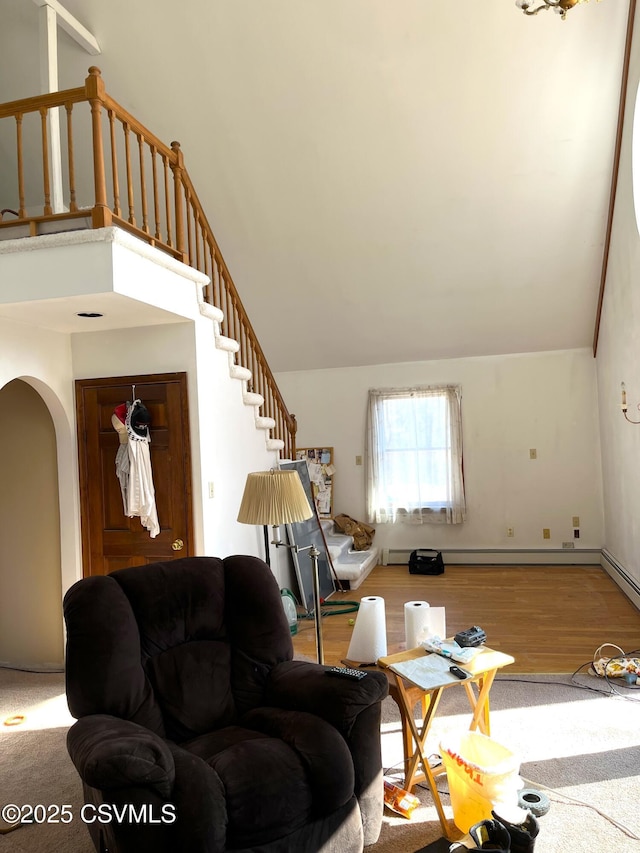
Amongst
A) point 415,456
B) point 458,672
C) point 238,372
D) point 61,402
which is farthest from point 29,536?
point 415,456

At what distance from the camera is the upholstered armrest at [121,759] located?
1879mm

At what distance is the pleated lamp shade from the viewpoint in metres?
3.29

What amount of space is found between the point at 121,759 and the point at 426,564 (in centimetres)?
538

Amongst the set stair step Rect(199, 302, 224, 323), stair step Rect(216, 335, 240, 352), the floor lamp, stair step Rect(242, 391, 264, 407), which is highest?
stair step Rect(199, 302, 224, 323)

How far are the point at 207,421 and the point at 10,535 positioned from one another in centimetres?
178

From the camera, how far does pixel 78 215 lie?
3312 mm

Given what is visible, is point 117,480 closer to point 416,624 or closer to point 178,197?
point 178,197

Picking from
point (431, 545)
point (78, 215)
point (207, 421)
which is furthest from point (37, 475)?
point (431, 545)

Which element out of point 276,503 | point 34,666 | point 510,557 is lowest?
point 34,666

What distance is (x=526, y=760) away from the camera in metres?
2.97

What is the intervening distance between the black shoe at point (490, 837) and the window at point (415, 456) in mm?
5540

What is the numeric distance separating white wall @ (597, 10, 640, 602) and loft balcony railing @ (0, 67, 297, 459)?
120 inches

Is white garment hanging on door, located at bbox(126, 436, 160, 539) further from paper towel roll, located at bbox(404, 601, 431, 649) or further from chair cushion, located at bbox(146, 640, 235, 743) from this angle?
paper towel roll, located at bbox(404, 601, 431, 649)

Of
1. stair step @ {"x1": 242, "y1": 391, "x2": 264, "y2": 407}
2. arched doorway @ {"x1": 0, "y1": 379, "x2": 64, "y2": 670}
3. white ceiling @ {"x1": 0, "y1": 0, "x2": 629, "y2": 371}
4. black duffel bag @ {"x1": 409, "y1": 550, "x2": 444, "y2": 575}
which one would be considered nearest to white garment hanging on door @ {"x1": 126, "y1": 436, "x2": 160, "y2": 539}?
arched doorway @ {"x1": 0, "y1": 379, "x2": 64, "y2": 670}
